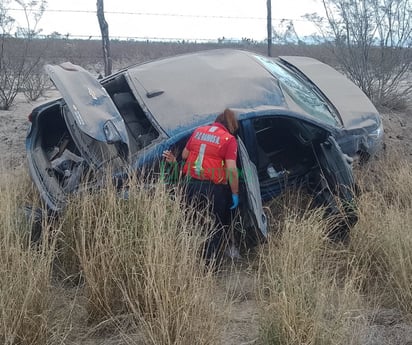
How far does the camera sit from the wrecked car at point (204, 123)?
442 cm

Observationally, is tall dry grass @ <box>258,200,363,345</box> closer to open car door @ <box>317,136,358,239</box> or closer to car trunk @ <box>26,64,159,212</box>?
open car door @ <box>317,136,358,239</box>

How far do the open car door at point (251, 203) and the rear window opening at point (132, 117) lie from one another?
92cm

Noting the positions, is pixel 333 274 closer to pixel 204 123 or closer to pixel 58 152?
pixel 204 123

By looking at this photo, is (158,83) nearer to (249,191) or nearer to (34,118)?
(34,118)

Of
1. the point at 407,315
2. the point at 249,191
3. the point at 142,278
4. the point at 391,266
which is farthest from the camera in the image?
the point at 249,191

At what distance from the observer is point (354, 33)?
1021 centimetres

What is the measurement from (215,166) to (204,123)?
0.51 meters

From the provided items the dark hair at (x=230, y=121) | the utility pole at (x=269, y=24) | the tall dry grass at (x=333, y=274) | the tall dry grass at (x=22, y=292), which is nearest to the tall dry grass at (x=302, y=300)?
the tall dry grass at (x=333, y=274)

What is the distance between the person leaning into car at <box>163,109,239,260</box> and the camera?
440cm

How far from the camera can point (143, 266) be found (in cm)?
328

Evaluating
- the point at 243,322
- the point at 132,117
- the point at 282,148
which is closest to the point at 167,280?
the point at 243,322

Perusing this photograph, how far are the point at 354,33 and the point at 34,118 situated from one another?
22.6 ft

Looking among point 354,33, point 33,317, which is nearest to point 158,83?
point 33,317

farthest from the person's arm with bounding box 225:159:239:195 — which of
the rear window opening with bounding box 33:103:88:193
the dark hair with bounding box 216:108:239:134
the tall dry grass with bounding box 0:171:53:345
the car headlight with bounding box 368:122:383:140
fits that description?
the car headlight with bounding box 368:122:383:140
